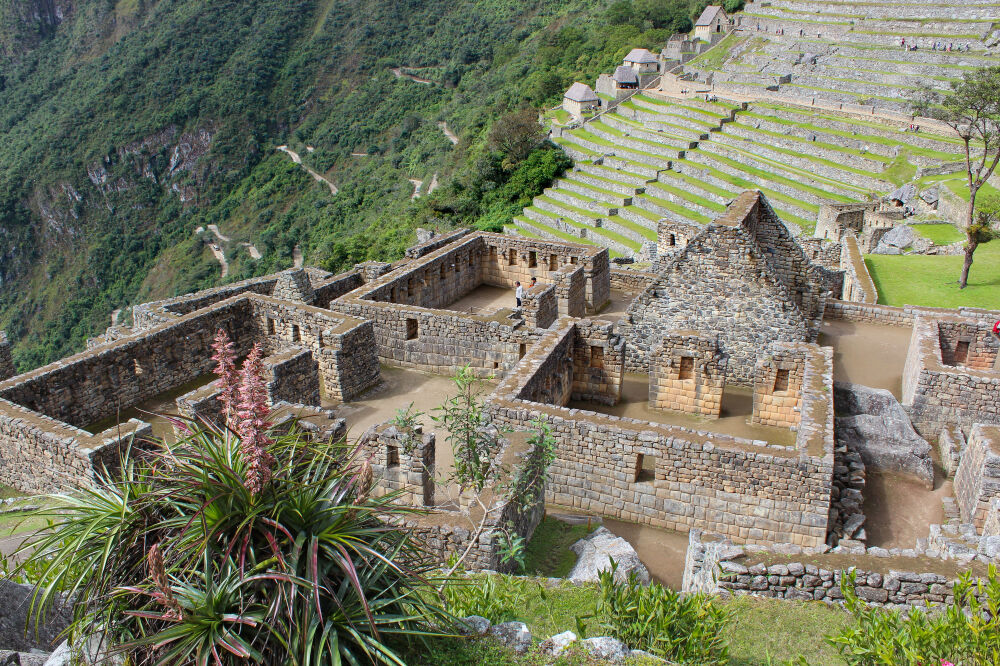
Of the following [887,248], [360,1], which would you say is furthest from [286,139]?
[887,248]

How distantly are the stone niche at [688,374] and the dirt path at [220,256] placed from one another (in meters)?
71.0

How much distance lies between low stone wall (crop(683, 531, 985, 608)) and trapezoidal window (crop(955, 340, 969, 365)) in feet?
26.5

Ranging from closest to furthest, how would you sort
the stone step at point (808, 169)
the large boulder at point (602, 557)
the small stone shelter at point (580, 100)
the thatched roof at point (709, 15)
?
the large boulder at point (602, 557)
the stone step at point (808, 169)
the small stone shelter at point (580, 100)
the thatched roof at point (709, 15)

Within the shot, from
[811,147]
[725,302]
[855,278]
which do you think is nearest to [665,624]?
[725,302]

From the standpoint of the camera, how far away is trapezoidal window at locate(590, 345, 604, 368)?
12699 mm

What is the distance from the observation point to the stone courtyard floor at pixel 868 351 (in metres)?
13.8

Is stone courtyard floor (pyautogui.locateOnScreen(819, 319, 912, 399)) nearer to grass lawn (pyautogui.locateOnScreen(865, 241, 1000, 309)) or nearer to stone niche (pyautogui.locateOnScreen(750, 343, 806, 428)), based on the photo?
stone niche (pyautogui.locateOnScreen(750, 343, 806, 428))

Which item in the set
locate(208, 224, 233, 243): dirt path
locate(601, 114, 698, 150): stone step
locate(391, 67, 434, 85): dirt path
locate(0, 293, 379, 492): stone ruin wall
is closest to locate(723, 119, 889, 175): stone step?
locate(601, 114, 698, 150): stone step

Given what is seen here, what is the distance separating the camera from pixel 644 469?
1006 cm

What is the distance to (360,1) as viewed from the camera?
376 feet

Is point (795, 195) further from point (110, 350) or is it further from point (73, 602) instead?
point (73, 602)

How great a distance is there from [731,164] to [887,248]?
19.4 m

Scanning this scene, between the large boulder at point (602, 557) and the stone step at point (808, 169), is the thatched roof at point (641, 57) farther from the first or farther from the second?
the large boulder at point (602, 557)

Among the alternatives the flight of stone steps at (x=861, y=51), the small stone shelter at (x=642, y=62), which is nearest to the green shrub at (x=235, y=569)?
the flight of stone steps at (x=861, y=51)
